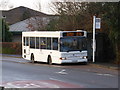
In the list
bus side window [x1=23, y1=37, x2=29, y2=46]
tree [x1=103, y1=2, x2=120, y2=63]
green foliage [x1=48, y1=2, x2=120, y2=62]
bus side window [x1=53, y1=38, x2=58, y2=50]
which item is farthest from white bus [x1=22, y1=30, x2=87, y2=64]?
bus side window [x1=23, y1=37, x2=29, y2=46]

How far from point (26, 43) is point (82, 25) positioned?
5852 millimetres

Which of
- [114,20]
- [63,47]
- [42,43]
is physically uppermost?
[114,20]

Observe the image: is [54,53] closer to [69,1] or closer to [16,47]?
[69,1]

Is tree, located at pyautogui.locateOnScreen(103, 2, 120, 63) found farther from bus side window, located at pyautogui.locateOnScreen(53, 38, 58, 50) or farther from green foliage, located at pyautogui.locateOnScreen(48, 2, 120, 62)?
bus side window, located at pyautogui.locateOnScreen(53, 38, 58, 50)

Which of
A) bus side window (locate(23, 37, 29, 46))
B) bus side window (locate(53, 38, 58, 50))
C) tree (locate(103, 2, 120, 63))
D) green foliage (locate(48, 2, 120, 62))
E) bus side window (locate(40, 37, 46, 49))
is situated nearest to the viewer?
tree (locate(103, 2, 120, 63))

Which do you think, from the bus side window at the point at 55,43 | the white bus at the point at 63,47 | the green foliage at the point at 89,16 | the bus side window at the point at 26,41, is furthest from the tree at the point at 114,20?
the bus side window at the point at 26,41

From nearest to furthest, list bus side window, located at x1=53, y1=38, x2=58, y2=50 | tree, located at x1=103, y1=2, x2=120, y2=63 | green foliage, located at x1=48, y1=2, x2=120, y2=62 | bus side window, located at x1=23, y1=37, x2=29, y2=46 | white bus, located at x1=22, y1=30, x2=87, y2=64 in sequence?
tree, located at x1=103, y1=2, x2=120, y2=63 < green foliage, located at x1=48, y1=2, x2=120, y2=62 < white bus, located at x1=22, y1=30, x2=87, y2=64 < bus side window, located at x1=53, y1=38, x2=58, y2=50 < bus side window, located at x1=23, y1=37, x2=29, y2=46

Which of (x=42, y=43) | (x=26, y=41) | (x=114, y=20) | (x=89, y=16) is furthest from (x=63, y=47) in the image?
(x=89, y=16)

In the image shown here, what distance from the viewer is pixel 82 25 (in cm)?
3366

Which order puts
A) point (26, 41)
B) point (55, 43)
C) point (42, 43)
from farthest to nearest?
1. point (26, 41)
2. point (42, 43)
3. point (55, 43)

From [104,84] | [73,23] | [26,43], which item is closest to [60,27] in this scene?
[73,23]

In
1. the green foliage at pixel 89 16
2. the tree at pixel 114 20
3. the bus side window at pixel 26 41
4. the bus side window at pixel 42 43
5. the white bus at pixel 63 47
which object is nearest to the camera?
the tree at pixel 114 20

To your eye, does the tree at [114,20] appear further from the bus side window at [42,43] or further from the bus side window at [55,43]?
the bus side window at [42,43]

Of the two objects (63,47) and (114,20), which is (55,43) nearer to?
(63,47)
